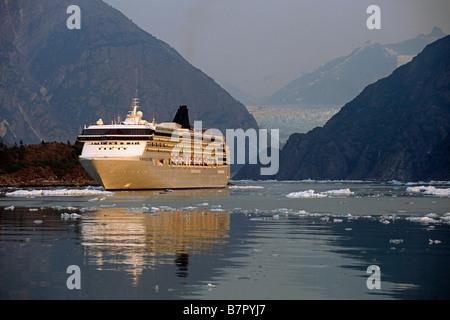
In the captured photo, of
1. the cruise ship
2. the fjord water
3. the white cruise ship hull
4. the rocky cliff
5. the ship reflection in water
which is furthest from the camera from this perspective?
the rocky cliff

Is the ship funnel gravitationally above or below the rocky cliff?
above

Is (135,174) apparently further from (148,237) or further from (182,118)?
(148,237)

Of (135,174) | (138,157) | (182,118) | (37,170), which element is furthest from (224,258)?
(37,170)

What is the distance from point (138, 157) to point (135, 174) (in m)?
2.79

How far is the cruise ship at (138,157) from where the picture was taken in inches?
4496

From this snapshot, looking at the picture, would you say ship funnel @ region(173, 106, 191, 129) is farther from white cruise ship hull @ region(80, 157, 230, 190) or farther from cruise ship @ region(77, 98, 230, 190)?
white cruise ship hull @ region(80, 157, 230, 190)

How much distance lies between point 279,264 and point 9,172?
15825 centimetres

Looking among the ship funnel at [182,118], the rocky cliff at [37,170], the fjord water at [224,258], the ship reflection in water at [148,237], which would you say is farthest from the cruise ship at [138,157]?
the fjord water at [224,258]

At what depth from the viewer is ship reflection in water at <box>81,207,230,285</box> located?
27047mm

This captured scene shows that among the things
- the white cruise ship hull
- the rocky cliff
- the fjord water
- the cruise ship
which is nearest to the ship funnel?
the cruise ship

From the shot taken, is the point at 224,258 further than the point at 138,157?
No

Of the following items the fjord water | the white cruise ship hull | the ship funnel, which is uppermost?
the ship funnel

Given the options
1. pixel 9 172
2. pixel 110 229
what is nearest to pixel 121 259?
pixel 110 229

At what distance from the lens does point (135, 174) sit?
116m
